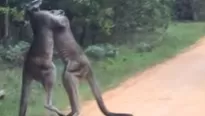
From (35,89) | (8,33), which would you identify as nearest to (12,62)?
(8,33)

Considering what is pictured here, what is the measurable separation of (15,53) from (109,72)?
10.1ft

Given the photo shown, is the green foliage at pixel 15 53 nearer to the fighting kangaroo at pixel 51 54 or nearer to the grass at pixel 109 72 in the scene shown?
the grass at pixel 109 72

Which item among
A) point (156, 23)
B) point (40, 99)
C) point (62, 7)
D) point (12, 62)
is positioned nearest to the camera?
point (40, 99)

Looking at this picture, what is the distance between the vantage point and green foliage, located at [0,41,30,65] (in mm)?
14531

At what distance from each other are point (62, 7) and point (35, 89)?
5.55 meters

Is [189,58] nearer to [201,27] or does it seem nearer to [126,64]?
[126,64]

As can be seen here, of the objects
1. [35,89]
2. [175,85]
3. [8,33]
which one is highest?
[175,85]

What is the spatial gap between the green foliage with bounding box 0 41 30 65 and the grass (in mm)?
922

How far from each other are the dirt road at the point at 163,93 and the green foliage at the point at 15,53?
334 cm

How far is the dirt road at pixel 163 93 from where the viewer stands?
9.18 metres

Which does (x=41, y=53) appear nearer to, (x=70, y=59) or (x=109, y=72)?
(x=70, y=59)

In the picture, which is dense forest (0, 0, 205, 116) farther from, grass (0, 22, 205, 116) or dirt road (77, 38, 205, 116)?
dirt road (77, 38, 205, 116)

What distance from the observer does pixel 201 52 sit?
16.5 metres

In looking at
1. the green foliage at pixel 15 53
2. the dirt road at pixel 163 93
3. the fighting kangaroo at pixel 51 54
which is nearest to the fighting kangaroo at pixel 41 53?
the fighting kangaroo at pixel 51 54
